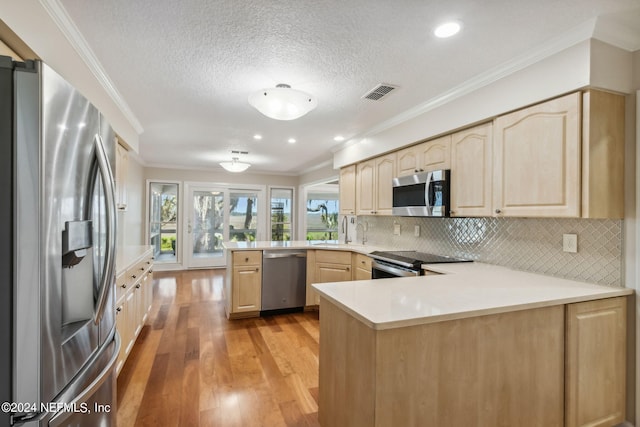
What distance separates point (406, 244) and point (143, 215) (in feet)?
18.4

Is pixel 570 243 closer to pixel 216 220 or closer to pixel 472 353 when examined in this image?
pixel 472 353

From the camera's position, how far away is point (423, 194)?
9.64ft

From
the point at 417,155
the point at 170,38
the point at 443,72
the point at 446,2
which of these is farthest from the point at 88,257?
the point at 417,155

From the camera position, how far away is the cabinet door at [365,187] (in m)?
4.00

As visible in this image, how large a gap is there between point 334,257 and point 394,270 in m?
1.20

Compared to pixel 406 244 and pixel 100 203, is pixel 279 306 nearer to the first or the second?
pixel 406 244

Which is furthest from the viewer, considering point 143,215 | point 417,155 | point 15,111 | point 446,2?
point 143,215

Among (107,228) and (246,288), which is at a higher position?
(107,228)

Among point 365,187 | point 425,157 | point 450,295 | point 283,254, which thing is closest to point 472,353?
point 450,295

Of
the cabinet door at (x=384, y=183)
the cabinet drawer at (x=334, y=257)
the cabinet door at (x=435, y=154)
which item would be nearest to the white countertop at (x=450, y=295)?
the cabinet door at (x=435, y=154)

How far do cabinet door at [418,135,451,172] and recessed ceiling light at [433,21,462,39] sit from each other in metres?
1.12

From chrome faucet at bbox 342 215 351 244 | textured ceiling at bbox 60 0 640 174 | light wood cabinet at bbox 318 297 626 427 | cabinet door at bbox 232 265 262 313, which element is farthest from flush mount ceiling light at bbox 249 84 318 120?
chrome faucet at bbox 342 215 351 244

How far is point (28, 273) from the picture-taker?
89cm

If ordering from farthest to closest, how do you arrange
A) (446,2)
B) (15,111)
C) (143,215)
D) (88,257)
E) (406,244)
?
(143,215) → (406,244) → (446,2) → (88,257) → (15,111)
